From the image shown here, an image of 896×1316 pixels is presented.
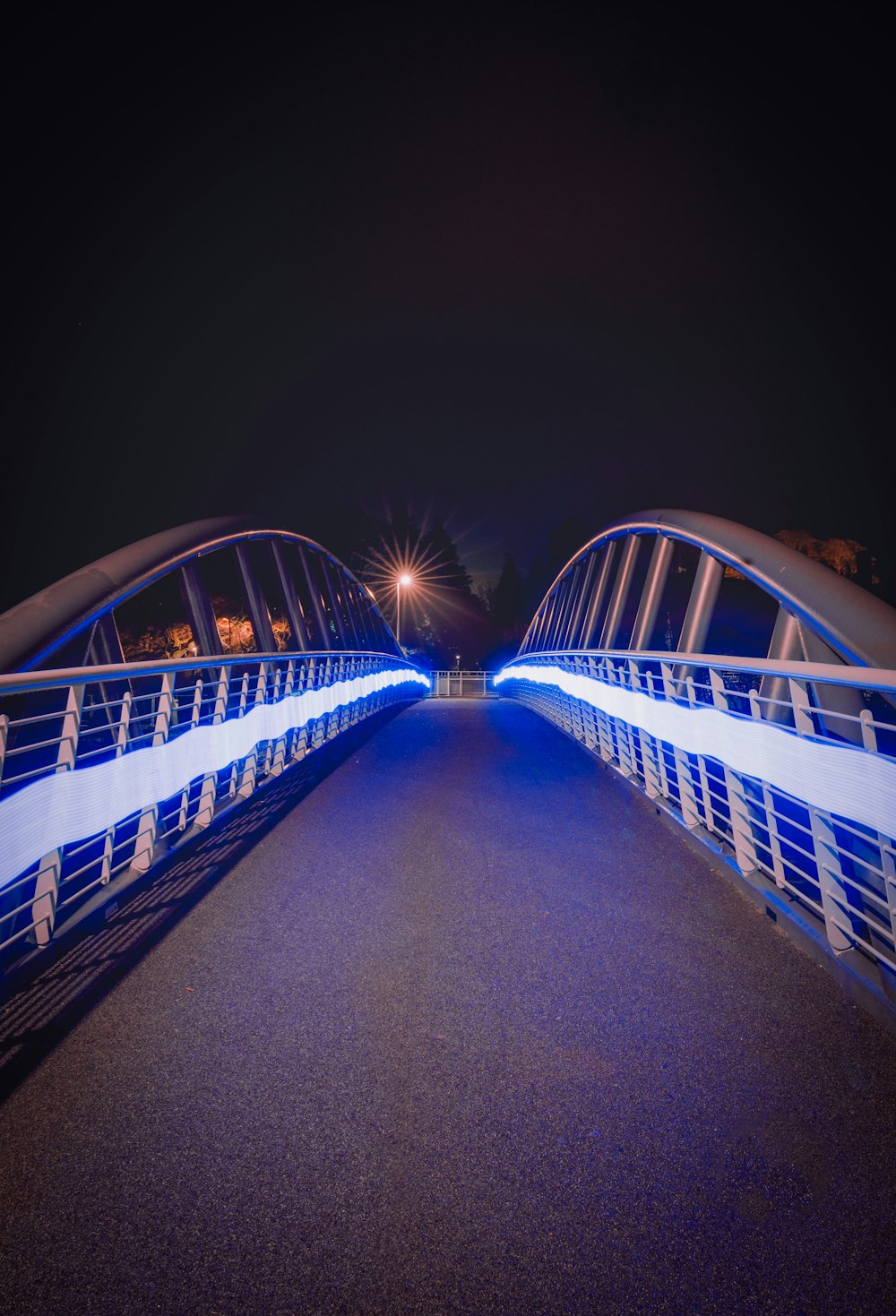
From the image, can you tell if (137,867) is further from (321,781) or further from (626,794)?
(626,794)

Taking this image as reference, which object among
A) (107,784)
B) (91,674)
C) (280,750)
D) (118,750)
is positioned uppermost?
(91,674)

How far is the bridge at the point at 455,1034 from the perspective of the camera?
1666 mm

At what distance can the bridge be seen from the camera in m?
1.67

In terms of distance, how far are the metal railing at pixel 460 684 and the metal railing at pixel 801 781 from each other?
40.2 metres

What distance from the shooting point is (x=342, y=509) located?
8938 centimetres

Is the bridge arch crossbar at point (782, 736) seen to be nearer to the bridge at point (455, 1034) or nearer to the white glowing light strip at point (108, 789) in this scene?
the bridge at point (455, 1034)

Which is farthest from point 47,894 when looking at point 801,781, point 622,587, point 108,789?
point 622,587

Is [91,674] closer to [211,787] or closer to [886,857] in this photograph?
[211,787]

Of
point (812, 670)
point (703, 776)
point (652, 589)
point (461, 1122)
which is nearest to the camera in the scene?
point (461, 1122)

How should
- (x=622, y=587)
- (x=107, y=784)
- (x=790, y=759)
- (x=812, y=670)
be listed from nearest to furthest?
(x=812, y=670) < (x=790, y=759) < (x=107, y=784) < (x=622, y=587)

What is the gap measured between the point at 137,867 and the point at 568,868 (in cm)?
289

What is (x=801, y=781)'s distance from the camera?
9.65 ft

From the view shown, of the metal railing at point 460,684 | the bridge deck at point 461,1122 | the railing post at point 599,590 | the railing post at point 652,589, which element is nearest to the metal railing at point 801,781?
the bridge deck at point 461,1122

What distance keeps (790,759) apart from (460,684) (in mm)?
42873
